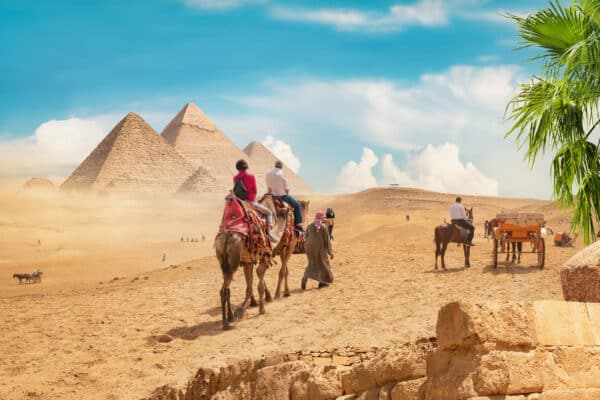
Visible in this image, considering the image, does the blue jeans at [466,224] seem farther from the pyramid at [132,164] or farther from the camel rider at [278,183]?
the pyramid at [132,164]

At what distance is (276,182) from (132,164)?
4813 inches

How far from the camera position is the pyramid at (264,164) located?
15850 centimetres

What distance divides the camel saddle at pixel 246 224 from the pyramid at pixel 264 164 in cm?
14335

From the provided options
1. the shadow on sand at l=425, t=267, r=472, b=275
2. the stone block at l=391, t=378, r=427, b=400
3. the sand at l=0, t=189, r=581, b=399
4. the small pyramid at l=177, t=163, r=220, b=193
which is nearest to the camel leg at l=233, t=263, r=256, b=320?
the sand at l=0, t=189, r=581, b=399

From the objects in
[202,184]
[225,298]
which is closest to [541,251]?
[225,298]

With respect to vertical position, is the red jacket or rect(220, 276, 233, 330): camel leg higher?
the red jacket

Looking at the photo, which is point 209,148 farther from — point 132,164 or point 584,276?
point 584,276

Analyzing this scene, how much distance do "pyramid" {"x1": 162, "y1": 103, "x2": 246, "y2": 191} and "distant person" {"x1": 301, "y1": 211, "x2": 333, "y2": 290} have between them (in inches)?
5371

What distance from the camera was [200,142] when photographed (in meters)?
160

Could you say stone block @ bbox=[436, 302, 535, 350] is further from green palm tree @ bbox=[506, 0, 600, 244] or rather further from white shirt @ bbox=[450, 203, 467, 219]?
white shirt @ bbox=[450, 203, 467, 219]

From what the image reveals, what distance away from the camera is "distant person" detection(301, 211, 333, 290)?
1431cm

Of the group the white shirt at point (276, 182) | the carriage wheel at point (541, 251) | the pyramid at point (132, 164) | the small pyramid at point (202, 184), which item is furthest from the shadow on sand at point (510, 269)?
the pyramid at point (132, 164)

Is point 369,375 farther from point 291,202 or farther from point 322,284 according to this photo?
point 322,284

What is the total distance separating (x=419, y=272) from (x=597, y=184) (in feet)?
27.7
